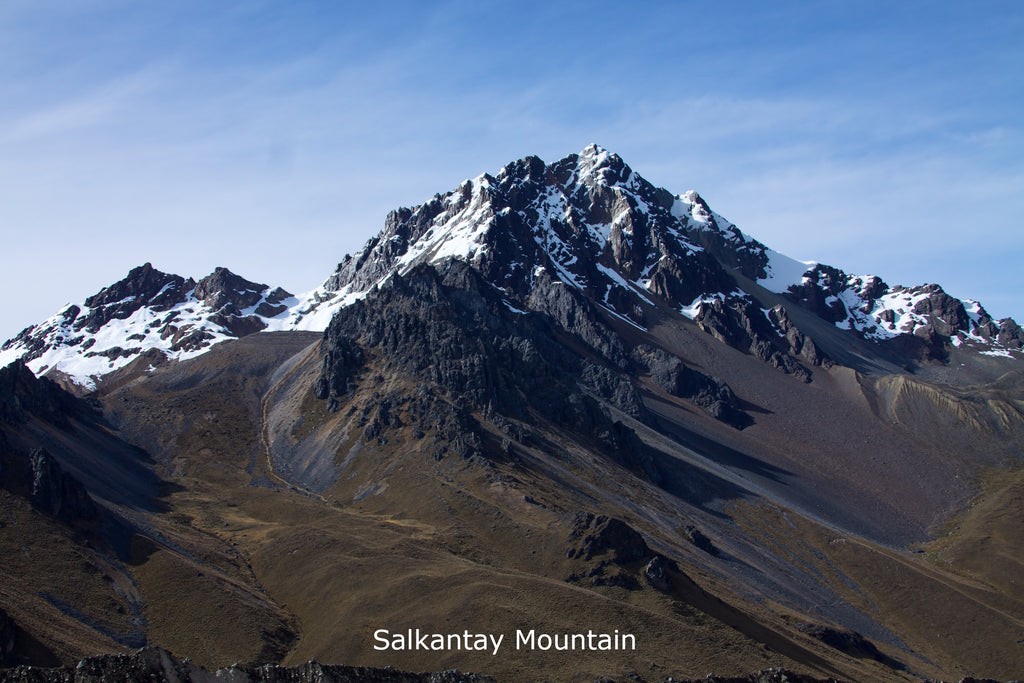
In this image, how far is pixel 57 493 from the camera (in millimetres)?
116312

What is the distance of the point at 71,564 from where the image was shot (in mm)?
103500

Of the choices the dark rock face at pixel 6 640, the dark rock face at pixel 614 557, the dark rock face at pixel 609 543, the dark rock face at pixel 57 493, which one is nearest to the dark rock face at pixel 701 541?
the dark rock face at pixel 609 543

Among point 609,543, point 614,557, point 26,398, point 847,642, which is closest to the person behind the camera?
point 614,557

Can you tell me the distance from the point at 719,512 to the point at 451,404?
75309 mm

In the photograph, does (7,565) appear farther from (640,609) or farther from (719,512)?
(719,512)

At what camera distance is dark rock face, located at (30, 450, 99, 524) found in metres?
115

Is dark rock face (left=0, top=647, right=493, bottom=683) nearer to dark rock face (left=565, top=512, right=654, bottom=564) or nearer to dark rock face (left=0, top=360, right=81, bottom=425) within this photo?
dark rock face (left=565, top=512, right=654, bottom=564)

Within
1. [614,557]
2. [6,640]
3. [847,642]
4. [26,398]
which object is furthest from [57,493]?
[847,642]

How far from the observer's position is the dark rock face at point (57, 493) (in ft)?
376

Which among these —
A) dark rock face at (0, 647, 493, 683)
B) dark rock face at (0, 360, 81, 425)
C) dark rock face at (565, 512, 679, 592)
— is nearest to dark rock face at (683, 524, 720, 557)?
dark rock face at (565, 512, 679, 592)

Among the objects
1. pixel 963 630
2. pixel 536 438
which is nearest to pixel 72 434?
pixel 536 438

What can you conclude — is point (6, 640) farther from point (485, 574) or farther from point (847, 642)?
point (847, 642)

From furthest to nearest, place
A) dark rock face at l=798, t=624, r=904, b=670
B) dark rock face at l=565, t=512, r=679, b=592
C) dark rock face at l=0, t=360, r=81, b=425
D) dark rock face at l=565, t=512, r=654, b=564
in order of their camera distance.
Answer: dark rock face at l=0, t=360, r=81, b=425 → dark rock face at l=798, t=624, r=904, b=670 → dark rock face at l=565, t=512, r=654, b=564 → dark rock face at l=565, t=512, r=679, b=592

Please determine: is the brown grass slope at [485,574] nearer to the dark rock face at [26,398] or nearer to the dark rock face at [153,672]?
the dark rock face at [26,398]
